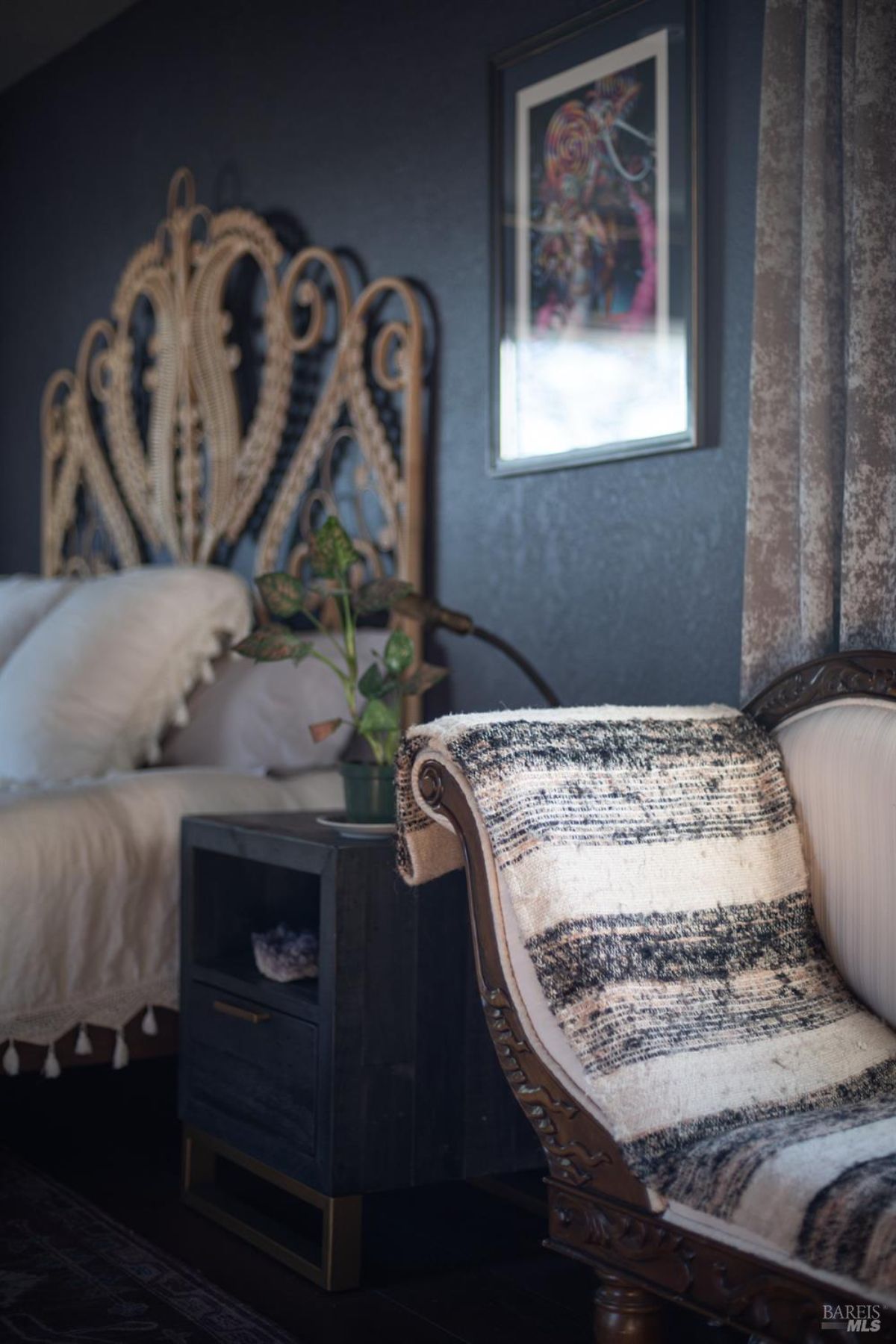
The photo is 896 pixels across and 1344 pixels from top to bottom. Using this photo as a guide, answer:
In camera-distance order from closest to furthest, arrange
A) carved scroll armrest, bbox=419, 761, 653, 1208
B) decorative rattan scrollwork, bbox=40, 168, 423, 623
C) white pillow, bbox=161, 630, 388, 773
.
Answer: carved scroll armrest, bbox=419, 761, 653, 1208, white pillow, bbox=161, 630, 388, 773, decorative rattan scrollwork, bbox=40, 168, 423, 623

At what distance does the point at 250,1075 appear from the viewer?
6.84 feet

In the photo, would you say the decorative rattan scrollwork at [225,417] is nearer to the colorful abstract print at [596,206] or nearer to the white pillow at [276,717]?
the white pillow at [276,717]

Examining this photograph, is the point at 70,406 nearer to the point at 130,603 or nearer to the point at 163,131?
the point at 163,131

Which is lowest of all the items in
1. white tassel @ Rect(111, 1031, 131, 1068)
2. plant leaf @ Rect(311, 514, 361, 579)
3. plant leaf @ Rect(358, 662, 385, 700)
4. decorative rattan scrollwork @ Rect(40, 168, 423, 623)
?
white tassel @ Rect(111, 1031, 131, 1068)

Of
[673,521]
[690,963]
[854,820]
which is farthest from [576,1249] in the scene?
[673,521]

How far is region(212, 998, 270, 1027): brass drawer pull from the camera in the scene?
2.05 meters

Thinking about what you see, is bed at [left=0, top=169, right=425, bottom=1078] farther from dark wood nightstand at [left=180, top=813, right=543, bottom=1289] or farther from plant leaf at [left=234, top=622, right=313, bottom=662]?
plant leaf at [left=234, top=622, right=313, bottom=662]

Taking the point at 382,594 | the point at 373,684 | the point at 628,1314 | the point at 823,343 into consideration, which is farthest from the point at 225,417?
the point at 628,1314

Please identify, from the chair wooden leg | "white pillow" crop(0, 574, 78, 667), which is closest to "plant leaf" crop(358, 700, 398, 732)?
the chair wooden leg

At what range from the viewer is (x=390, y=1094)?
194 cm

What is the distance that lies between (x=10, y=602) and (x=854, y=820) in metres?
2.07

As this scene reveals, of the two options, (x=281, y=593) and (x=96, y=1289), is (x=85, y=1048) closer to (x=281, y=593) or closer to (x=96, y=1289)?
(x=96, y=1289)

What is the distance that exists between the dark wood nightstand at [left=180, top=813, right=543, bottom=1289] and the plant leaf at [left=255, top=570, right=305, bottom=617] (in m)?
0.32

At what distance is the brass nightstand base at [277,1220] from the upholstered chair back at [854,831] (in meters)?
0.73
